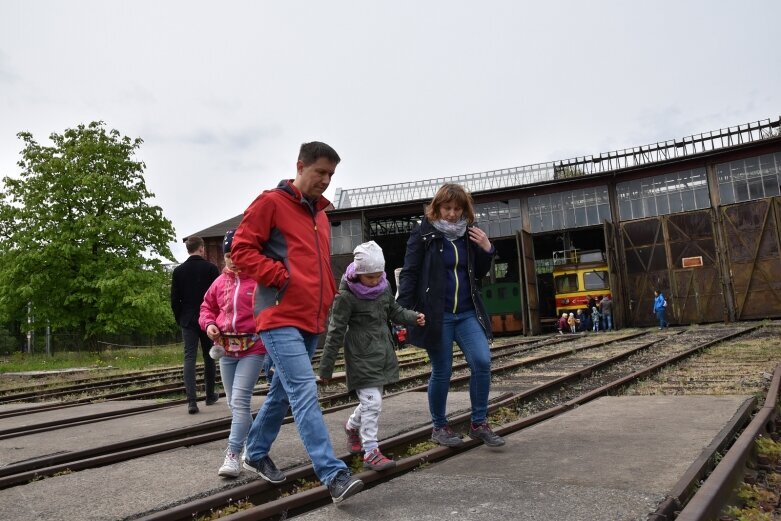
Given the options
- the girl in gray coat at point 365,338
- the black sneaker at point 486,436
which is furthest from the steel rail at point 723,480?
the girl in gray coat at point 365,338

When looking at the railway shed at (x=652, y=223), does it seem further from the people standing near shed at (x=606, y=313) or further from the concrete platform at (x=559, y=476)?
the concrete platform at (x=559, y=476)

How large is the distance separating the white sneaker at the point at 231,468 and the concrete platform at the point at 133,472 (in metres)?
0.04

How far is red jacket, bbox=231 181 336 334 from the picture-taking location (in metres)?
3.33

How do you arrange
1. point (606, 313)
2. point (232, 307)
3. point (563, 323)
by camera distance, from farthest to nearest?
point (563, 323), point (606, 313), point (232, 307)

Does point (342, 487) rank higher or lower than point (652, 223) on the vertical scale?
lower

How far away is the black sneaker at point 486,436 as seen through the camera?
4.29 metres

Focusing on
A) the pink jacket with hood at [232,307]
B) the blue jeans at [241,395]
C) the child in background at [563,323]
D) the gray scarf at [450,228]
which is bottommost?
the child in background at [563,323]

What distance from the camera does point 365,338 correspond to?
4.02m

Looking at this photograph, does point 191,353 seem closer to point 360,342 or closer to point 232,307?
point 232,307

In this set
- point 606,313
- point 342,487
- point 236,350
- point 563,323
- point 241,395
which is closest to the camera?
point 342,487

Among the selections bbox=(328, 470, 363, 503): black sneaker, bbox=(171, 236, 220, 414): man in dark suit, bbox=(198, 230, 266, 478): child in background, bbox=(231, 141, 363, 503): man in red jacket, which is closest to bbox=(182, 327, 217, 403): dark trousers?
bbox=(171, 236, 220, 414): man in dark suit

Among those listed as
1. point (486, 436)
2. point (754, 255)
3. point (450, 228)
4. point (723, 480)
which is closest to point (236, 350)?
point (450, 228)

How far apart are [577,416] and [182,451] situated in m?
3.27

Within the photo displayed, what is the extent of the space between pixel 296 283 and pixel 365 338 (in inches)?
32.5
